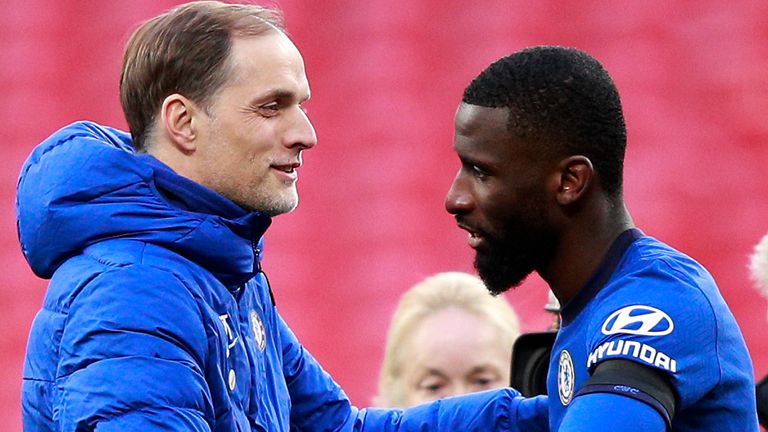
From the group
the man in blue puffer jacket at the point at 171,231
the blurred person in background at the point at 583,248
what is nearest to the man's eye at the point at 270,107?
the man in blue puffer jacket at the point at 171,231

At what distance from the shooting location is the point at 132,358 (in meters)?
1.88

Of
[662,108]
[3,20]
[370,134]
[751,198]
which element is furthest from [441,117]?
[3,20]

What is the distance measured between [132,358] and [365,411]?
79 centimetres

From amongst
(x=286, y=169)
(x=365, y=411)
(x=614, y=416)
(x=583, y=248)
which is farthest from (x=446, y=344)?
(x=614, y=416)

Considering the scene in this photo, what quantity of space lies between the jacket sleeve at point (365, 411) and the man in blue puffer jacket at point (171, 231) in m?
0.09

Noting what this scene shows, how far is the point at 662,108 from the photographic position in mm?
6121

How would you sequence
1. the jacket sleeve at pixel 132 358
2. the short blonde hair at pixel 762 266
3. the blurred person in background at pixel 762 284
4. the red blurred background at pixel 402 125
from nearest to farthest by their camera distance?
the jacket sleeve at pixel 132 358, the blurred person in background at pixel 762 284, the short blonde hair at pixel 762 266, the red blurred background at pixel 402 125

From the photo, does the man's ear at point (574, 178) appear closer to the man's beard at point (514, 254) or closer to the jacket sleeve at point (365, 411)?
the man's beard at point (514, 254)

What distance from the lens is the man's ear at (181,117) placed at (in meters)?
2.15

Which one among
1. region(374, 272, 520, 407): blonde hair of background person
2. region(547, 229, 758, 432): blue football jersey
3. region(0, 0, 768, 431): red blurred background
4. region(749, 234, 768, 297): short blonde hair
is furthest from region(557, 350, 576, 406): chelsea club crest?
region(0, 0, 768, 431): red blurred background

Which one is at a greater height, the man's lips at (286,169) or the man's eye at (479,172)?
the man's eye at (479,172)

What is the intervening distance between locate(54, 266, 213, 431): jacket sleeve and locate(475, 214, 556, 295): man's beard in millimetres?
440

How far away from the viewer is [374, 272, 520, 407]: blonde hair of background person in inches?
127

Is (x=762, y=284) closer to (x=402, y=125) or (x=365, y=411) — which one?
(x=365, y=411)
